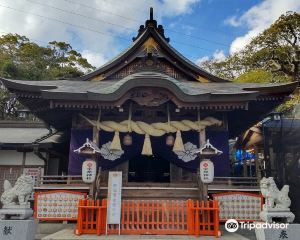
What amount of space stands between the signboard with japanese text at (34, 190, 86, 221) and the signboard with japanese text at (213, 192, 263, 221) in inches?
202

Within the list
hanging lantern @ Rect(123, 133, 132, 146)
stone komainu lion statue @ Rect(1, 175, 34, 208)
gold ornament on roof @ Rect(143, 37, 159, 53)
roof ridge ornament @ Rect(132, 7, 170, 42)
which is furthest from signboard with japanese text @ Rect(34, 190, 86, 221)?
roof ridge ornament @ Rect(132, 7, 170, 42)

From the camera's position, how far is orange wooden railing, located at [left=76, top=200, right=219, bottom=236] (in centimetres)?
839

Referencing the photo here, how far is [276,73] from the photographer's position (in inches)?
1275

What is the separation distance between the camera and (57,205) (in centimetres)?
1073

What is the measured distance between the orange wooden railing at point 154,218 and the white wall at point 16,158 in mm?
7456

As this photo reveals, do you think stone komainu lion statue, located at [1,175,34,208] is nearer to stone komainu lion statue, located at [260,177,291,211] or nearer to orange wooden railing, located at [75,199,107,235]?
orange wooden railing, located at [75,199,107,235]

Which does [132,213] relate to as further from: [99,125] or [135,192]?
[99,125]

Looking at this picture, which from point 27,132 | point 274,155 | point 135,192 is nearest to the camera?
point 135,192

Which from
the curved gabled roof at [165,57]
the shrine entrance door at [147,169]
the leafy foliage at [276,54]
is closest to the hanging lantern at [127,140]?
the shrine entrance door at [147,169]

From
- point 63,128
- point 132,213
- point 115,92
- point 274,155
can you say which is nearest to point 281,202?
point 132,213

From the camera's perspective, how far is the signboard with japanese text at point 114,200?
27.7 feet

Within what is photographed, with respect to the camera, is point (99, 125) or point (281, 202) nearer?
point (281, 202)

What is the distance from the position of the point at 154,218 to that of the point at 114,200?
52.0 inches

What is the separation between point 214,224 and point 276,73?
92.1ft
